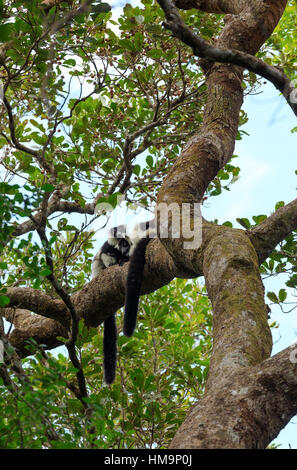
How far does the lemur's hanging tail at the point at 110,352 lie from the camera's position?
448 centimetres

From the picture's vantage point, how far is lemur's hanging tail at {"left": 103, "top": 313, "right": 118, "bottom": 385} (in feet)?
14.7

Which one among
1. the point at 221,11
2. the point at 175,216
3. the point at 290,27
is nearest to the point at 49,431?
the point at 175,216

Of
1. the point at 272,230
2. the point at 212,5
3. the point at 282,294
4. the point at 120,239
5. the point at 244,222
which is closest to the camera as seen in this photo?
the point at 272,230

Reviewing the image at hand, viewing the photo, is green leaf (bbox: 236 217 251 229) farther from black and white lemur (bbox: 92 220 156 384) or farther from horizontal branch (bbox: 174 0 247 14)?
horizontal branch (bbox: 174 0 247 14)

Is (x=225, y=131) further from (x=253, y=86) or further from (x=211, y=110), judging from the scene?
(x=253, y=86)

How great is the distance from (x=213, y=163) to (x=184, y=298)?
2.72m

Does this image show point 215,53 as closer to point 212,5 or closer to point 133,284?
point 133,284

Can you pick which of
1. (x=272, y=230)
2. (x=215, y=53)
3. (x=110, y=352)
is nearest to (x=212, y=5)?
(x=215, y=53)

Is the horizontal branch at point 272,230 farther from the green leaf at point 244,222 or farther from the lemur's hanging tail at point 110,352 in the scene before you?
the lemur's hanging tail at point 110,352

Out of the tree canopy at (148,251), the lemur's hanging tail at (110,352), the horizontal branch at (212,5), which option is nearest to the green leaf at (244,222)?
the tree canopy at (148,251)

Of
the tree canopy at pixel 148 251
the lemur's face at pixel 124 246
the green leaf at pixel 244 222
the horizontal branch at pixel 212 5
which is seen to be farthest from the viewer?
the lemur's face at pixel 124 246

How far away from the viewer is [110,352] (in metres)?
4.59

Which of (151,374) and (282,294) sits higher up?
(282,294)
